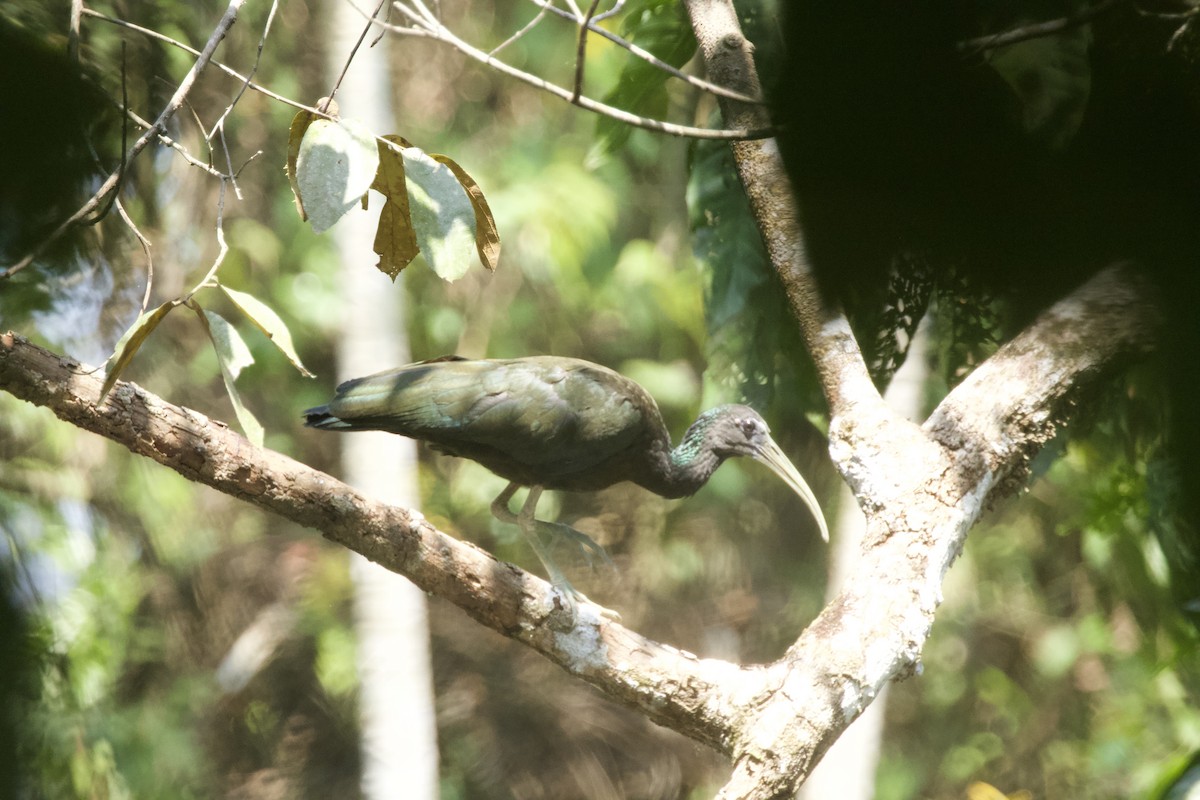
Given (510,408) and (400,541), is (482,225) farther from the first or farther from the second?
(510,408)

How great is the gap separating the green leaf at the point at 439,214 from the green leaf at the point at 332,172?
0.42 ft

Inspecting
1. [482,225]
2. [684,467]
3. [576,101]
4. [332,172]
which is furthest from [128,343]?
[684,467]

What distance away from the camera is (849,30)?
117cm

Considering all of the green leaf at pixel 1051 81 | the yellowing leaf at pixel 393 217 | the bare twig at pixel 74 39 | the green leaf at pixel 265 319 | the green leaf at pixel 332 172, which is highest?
the green leaf at pixel 1051 81

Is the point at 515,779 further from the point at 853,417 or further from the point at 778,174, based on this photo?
the point at 778,174

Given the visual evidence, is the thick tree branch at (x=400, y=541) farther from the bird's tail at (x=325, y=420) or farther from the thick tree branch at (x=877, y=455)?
the bird's tail at (x=325, y=420)

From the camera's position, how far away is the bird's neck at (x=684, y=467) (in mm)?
3736

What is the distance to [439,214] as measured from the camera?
204 cm

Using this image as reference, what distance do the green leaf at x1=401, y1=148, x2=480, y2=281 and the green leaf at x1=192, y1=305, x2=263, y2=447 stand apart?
42cm

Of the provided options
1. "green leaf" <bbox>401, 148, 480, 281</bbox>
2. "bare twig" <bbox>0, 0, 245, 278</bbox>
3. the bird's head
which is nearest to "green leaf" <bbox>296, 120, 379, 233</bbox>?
"green leaf" <bbox>401, 148, 480, 281</bbox>

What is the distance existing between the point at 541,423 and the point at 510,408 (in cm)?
11

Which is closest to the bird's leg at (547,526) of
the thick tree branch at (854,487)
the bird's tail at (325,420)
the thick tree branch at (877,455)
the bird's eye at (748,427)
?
the bird's eye at (748,427)

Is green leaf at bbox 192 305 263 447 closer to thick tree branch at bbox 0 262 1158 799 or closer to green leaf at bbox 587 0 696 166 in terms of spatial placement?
thick tree branch at bbox 0 262 1158 799

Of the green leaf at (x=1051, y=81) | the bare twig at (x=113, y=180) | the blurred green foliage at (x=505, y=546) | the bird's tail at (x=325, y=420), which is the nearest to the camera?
the bare twig at (x=113, y=180)
